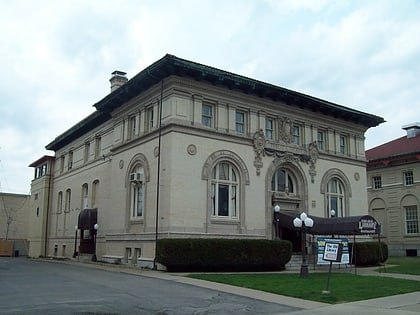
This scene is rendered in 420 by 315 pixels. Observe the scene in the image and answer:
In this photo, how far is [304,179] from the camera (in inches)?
1272

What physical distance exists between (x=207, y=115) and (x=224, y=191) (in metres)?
4.42

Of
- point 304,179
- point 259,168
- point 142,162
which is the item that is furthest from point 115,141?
point 304,179

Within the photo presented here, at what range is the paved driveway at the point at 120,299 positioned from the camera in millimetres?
12609

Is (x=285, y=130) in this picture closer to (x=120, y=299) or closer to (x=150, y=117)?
(x=150, y=117)

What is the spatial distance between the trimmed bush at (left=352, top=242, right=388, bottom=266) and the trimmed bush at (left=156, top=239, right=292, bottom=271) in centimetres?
645

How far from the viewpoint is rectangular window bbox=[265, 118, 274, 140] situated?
31.3 m

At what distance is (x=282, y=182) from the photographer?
105ft

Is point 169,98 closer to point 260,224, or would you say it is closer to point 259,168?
point 259,168

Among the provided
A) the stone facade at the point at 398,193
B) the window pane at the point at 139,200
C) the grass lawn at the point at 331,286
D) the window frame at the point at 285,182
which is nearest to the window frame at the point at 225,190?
the window frame at the point at 285,182

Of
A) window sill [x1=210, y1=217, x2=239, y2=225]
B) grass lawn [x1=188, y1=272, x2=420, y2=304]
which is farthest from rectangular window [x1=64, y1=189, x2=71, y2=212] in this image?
grass lawn [x1=188, y1=272, x2=420, y2=304]

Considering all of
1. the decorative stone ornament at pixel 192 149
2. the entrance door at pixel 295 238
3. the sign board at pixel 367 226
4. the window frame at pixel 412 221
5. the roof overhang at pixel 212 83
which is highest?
the roof overhang at pixel 212 83

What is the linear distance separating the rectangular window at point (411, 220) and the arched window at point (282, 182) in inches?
830

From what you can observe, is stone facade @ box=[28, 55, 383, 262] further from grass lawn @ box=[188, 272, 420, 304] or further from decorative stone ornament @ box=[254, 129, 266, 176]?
grass lawn @ box=[188, 272, 420, 304]

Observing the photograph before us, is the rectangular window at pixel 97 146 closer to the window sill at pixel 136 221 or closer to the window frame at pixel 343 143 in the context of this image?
the window sill at pixel 136 221
